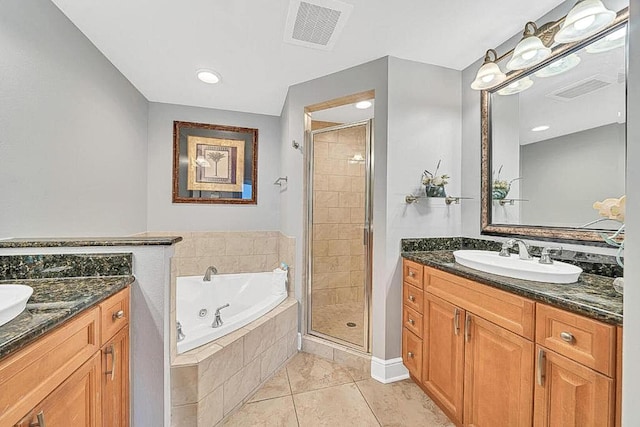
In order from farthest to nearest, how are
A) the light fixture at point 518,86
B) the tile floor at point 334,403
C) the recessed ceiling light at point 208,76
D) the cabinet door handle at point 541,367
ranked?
1. the recessed ceiling light at point 208,76
2. the light fixture at point 518,86
3. the tile floor at point 334,403
4. the cabinet door handle at point 541,367

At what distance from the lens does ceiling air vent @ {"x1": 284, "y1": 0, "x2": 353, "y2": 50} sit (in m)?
1.48

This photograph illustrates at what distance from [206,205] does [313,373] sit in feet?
6.38

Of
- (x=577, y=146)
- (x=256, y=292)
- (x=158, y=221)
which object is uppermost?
(x=577, y=146)

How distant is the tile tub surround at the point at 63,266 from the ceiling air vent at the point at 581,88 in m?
2.41

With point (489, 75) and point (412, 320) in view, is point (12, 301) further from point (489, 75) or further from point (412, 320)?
point (489, 75)

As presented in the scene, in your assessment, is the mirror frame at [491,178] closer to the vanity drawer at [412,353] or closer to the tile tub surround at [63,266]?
the vanity drawer at [412,353]

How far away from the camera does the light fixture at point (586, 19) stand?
1.19 metres

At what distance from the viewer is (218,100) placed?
274 cm

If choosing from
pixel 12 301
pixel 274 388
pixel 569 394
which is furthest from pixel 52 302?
pixel 569 394

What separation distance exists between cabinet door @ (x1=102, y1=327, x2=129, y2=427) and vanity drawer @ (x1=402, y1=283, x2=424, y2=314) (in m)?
1.61

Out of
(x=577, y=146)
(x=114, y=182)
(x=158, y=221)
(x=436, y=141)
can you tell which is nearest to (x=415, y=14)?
(x=436, y=141)

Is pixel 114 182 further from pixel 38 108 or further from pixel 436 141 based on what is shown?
pixel 436 141

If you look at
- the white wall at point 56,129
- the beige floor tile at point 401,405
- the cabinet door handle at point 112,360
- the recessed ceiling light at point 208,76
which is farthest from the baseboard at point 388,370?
the recessed ceiling light at point 208,76

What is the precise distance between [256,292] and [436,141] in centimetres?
207
